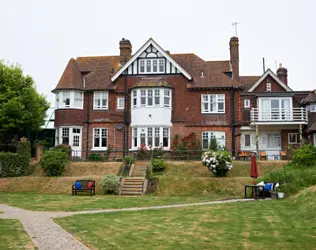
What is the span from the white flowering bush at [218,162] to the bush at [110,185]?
670 cm

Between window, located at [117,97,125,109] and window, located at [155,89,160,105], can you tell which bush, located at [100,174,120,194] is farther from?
window, located at [117,97,125,109]

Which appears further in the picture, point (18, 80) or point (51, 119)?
point (51, 119)

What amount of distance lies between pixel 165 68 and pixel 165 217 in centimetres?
2319

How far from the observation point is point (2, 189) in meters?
26.8

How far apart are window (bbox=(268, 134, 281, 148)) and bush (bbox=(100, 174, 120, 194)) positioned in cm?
1916

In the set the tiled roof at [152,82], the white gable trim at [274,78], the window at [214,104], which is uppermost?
the white gable trim at [274,78]

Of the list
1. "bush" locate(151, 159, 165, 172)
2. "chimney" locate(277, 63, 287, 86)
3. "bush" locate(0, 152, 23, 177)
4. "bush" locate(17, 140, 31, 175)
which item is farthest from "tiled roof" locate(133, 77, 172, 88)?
"chimney" locate(277, 63, 287, 86)

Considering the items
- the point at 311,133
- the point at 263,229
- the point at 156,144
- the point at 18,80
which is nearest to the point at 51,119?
the point at 18,80

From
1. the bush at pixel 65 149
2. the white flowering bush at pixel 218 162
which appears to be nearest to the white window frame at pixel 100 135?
the bush at pixel 65 149

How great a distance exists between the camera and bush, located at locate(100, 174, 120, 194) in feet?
81.1

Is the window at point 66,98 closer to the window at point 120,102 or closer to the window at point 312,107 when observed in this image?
the window at point 120,102

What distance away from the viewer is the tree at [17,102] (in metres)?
33.2

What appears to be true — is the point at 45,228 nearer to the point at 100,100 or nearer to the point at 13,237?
the point at 13,237

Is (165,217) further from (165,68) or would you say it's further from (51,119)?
(51,119)
